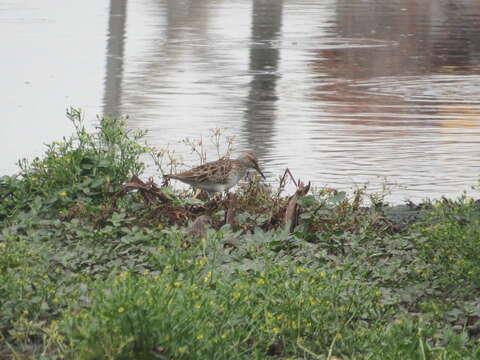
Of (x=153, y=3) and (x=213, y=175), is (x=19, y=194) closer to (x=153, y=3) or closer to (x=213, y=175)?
(x=213, y=175)

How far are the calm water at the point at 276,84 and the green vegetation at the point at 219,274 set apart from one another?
90.5 inches

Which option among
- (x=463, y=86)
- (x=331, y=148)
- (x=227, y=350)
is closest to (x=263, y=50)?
(x=463, y=86)

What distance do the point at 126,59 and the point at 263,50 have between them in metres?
2.26

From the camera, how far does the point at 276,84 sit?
1567 centimetres

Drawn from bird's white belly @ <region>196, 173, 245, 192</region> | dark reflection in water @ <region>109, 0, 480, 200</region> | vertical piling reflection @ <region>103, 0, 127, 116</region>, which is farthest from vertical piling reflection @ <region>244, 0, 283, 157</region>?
bird's white belly @ <region>196, 173, 245, 192</region>

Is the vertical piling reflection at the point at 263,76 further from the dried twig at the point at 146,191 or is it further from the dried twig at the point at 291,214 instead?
the dried twig at the point at 291,214

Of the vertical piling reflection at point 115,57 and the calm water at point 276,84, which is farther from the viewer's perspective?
the vertical piling reflection at point 115,57

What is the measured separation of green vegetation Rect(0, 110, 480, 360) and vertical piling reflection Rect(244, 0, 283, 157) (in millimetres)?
3313

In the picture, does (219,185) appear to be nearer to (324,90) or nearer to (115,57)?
(324,90)

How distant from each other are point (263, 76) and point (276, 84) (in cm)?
69

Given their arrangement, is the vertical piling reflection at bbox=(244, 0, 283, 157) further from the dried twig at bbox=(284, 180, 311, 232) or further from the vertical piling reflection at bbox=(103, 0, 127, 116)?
the dried twig at bbox=(284, 180, 311, 232)

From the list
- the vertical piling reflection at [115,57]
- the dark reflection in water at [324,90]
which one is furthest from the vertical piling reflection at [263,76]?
the vertical piling reflection at [115,57]

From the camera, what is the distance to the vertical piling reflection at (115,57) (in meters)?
14.2

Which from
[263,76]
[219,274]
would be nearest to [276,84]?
[263,76]
